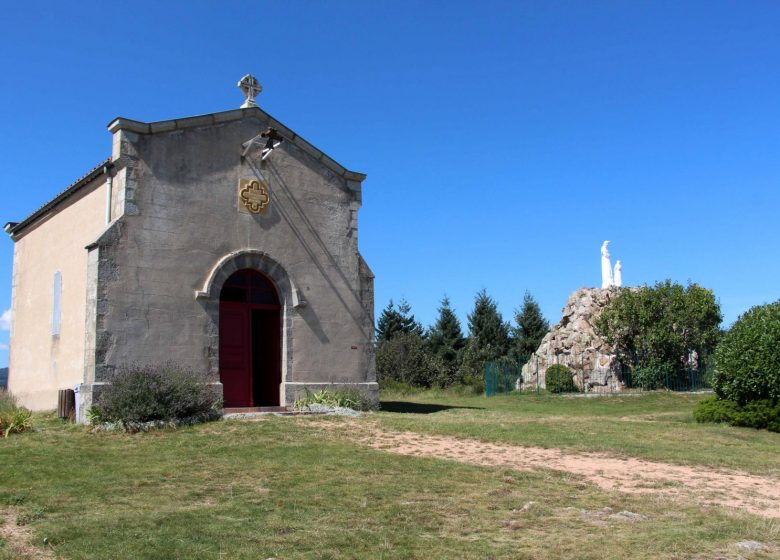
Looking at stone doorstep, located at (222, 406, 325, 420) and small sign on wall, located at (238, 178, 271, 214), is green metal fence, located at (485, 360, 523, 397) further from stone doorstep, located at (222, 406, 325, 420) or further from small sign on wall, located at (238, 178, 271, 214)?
small sign on wall, located at (238, 178, 271, 214)

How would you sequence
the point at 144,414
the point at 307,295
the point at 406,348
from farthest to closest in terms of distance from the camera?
the point at 406,348 → the point at 307,295 → the point at 144,414

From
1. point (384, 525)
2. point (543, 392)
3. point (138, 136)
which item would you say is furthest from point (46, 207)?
point (543, 392)

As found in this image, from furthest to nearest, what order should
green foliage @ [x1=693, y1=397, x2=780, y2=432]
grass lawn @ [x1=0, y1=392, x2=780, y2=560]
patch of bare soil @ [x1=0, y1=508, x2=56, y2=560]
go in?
green foliage @ [x1=693, y1=397, x2=780, y2=432] → grass lawn @ [x1=0, y1=392, x2=780, y2=560] → patch of bare soil @ [x1=0, y1=508, x2=56, y2=560]

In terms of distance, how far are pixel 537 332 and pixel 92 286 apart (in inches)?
1505

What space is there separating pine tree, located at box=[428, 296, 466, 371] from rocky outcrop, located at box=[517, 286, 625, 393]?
1580 cm

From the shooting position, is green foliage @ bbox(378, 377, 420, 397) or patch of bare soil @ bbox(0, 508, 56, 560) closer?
patch of bare soil @ bbox(0, 508, 56, 560)

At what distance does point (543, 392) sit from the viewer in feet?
97.9

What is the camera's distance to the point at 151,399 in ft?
42.0

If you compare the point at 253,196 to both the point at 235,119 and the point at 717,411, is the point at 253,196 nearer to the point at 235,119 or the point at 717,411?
the point at 235,119

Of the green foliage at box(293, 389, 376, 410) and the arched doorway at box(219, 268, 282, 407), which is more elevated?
the arched doorway at box(219, 268, 282, 407)

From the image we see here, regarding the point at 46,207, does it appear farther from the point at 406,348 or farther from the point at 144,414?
the point at 406,348

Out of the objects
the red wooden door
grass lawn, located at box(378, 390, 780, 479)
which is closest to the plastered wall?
the red wooden door

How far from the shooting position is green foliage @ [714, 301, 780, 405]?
608 inches

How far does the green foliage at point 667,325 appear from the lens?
29.3 meters
